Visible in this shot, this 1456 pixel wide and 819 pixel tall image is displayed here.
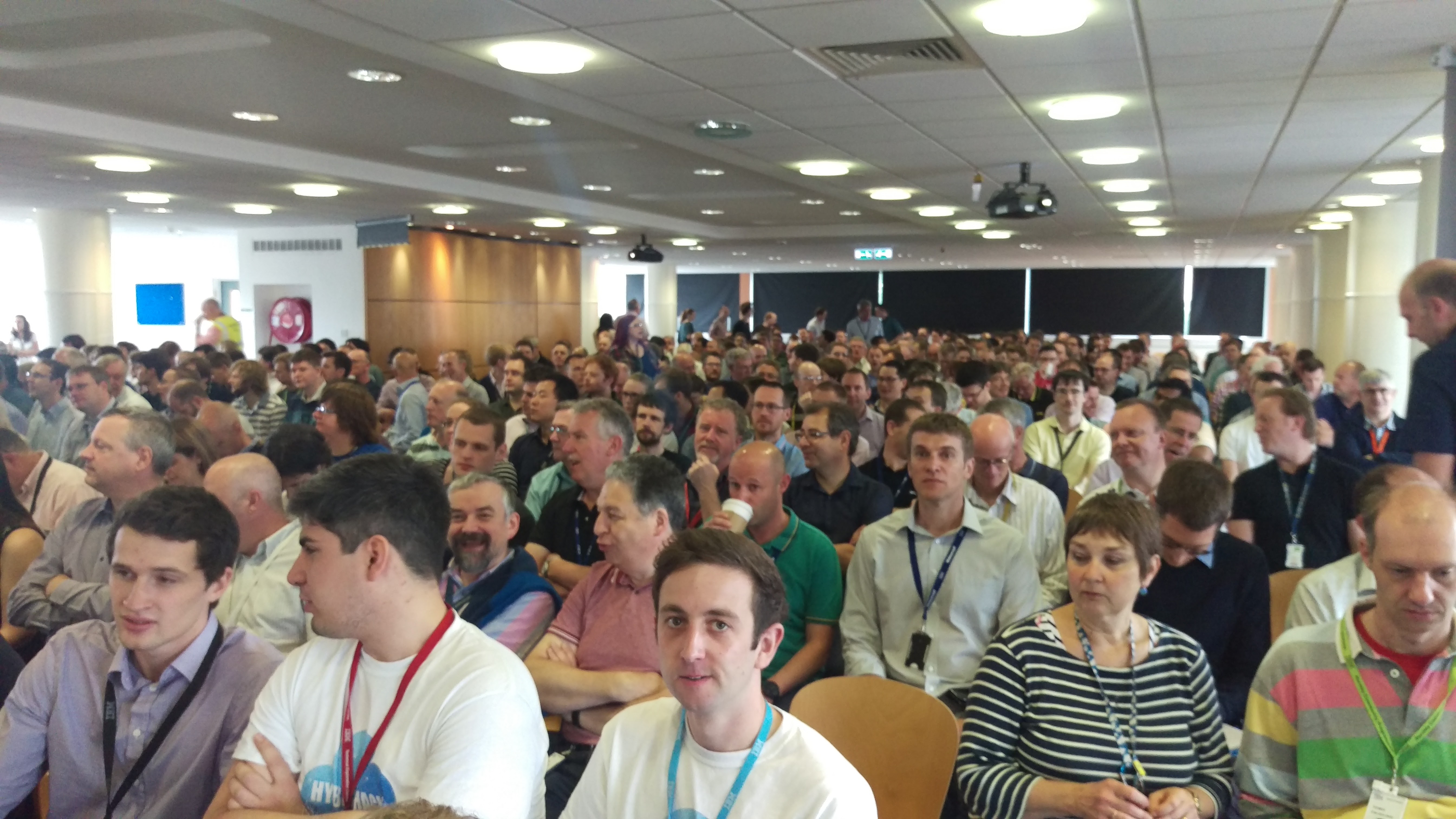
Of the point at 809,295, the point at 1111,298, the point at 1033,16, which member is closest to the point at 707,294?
the point at 809,295

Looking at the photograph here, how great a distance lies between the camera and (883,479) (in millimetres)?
5848

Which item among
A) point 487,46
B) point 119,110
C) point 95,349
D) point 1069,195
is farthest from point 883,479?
point 95,349

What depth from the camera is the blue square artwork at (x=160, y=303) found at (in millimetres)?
22297

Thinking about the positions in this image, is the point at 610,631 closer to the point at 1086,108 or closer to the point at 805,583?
the point at 805,583

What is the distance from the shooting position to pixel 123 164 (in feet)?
29.1

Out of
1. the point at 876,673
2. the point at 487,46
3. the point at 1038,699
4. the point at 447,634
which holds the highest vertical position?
the point at 487,46

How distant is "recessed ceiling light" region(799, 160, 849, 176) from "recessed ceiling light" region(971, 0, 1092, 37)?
449 centimetres

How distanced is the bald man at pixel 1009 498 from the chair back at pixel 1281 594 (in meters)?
0.78

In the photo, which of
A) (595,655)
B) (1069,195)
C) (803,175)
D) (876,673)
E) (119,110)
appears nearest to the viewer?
(595,655)

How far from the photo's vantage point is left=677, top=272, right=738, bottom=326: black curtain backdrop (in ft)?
120

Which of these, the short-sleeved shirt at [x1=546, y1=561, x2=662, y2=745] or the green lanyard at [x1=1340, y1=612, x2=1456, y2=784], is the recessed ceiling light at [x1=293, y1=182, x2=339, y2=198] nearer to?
the short-sleeved shirt at [x1=546, y1=561, x2=662, y2=745]

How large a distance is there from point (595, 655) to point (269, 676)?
2.95ft

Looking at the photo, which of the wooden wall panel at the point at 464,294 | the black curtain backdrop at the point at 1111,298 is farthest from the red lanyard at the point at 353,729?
the black curtain backdrop at the point at 1111,298

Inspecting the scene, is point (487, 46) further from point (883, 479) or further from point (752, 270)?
point (752, 270)
